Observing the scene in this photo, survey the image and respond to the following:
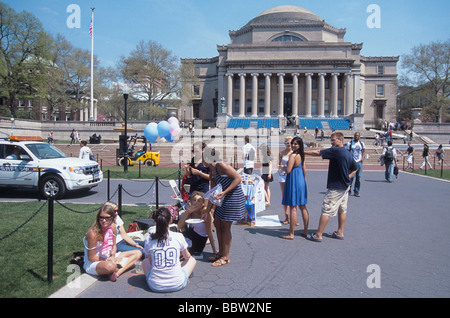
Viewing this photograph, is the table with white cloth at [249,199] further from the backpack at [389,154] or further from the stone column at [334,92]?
the stone column at [334,92]

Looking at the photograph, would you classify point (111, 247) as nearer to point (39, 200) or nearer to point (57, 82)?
point (39, 200)

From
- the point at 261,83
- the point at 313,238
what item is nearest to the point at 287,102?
the point at 261,83

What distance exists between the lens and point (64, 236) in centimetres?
683

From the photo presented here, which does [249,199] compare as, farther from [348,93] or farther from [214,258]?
[348,93]

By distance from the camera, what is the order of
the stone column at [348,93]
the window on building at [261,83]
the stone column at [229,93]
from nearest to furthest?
the stone column at [348,93], the stone column at [229,93], the window on building at [261,83]

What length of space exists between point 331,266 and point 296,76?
59612mm

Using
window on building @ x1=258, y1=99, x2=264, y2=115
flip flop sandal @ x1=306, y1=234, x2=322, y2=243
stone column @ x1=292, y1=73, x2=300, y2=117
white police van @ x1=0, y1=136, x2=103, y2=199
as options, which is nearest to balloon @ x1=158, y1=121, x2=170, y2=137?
white police van @ x1=0, y1=136, x2=103, y2=199

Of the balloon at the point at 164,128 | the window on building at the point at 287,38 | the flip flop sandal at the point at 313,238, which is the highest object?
the window on building at the point at 287,38

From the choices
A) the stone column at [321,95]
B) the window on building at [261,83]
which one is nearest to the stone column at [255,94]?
the window on building at [261,83]

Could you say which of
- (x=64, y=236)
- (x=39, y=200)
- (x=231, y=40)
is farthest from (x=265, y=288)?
(x=231, y=40)

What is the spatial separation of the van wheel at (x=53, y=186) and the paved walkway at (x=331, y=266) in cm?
688

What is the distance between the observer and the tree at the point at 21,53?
4494 centimetres

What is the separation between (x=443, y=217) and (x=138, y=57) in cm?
4660

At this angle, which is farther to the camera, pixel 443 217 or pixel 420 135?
pixel 420 135
